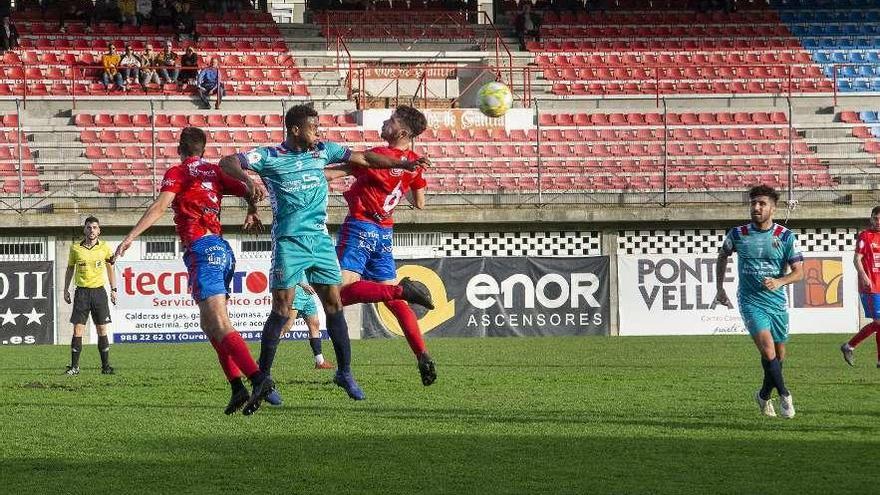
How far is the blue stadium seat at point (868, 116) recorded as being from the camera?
3247cm

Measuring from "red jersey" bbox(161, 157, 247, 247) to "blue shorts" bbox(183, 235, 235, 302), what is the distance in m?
0.10

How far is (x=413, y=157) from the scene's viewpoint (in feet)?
35.9

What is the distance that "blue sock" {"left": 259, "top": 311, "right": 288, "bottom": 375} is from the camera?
33.4 ft

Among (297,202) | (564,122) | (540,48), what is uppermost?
(540,48)

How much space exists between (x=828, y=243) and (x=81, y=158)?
48.1ft

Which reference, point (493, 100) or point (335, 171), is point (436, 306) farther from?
point (335, 171)

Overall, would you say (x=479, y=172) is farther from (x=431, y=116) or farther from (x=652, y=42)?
(x=652, y=42)

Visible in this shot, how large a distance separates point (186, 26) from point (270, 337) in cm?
2496

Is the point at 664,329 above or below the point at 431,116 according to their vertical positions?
below

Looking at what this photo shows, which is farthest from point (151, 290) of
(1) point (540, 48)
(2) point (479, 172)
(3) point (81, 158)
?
(1) point (540, 48)

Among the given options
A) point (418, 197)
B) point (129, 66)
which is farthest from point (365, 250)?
point (129, 66)

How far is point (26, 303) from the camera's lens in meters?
24.6

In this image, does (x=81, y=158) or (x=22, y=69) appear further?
(x=22, y=69)

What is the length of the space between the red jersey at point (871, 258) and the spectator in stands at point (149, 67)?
18.3 meters
